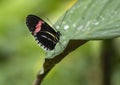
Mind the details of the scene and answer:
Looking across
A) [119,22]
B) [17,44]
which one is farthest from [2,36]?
[119,22]

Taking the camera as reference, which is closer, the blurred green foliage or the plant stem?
the plant stem

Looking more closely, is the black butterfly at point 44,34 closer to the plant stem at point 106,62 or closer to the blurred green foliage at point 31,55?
the plant stem at point 106,62

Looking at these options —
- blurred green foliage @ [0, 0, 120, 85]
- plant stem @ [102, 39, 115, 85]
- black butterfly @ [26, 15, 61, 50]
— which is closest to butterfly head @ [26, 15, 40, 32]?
black butterfly @ [26, 15, 61, 50]

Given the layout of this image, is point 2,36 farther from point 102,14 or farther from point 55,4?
point 102,14

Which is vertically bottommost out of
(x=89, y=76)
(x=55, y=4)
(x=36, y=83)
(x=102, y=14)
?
(x=89, y=76)

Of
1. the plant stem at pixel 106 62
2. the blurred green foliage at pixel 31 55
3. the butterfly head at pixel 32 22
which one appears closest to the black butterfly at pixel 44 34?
the butterfly head at pixel 32 22

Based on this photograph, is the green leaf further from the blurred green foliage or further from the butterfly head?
the blurred green foliage

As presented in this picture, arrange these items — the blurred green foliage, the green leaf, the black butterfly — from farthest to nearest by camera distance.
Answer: the blurred green foliage < the black butterfly < the green leaf
